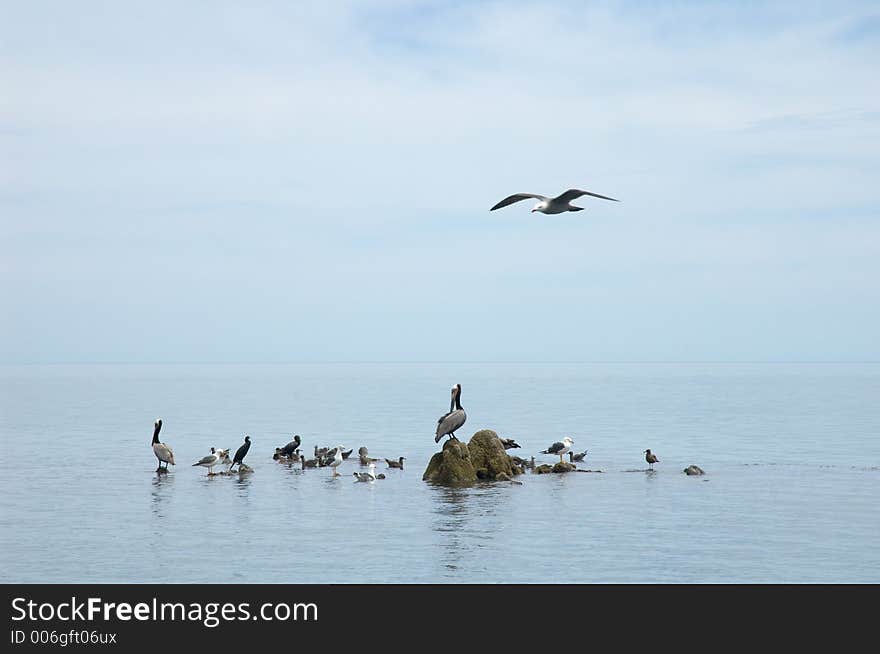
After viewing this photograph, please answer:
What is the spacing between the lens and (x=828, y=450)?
189 feet

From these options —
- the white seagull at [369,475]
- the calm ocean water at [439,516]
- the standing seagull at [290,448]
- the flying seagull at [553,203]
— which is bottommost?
the calm ocean water at [439,516]

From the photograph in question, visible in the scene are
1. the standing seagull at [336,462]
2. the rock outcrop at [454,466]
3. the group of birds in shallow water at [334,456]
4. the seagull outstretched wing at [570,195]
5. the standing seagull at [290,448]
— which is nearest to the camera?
the seagull outstretched wing at [570,195]

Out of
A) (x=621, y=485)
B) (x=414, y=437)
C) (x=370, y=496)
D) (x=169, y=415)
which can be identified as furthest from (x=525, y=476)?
(x=169, y=415)

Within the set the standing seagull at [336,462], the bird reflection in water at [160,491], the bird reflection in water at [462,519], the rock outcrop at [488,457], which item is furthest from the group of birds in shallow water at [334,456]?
the bird reflection in water at [462,519]

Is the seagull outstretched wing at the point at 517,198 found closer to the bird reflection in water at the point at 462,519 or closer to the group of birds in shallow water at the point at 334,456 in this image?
the bird reflection in water at the point at 462,519

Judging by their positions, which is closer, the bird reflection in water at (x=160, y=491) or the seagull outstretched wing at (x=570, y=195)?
the seagull outstretched wing at (x=570, y=195)

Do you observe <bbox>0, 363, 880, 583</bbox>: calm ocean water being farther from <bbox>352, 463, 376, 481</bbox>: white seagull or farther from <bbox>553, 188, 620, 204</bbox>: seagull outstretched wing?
<bbox>553, 188, 620, 204</bbox>: seagull outstretched wing

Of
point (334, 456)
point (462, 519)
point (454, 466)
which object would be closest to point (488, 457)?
point (454, 466)

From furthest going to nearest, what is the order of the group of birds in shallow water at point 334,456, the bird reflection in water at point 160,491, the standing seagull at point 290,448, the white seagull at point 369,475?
the standing seagull at point 290,448 → the group of birds in shallow water at point 334,456 → the white seagull at point 369,475 → the bird reflection in water at point 160,491

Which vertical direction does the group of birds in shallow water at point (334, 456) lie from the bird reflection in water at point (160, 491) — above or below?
above

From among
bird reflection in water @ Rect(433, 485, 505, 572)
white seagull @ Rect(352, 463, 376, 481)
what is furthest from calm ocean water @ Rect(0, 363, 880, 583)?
white seagull @ Rect(352, 463, 376, 481)

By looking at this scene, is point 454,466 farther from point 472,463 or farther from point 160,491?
point 160,491

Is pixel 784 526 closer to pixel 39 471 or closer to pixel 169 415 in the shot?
pixel 39 471
